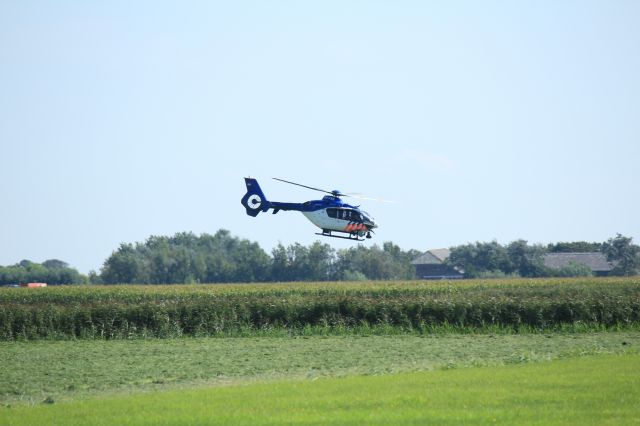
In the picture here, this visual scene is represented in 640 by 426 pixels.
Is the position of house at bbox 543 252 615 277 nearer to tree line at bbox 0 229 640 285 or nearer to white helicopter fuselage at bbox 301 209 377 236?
tree line at bbox 0 229 640 285

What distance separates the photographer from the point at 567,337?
3972cm

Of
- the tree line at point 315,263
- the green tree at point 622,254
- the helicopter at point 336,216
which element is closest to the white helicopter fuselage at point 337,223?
the helicopter at point 336,216

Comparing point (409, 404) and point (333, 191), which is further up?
point (333, 191)

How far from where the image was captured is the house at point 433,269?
109 m

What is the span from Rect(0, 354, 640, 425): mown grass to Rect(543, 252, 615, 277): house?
262 feet

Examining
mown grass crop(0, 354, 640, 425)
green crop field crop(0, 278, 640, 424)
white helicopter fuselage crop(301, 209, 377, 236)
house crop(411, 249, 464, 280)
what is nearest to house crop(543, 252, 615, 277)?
house crop(411, 249, 464, 280)

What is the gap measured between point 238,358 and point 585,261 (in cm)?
7910

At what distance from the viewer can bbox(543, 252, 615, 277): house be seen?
342ft

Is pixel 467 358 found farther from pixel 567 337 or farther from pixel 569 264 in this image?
pixel 569 264

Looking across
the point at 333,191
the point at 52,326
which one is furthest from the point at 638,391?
the point at 333,191

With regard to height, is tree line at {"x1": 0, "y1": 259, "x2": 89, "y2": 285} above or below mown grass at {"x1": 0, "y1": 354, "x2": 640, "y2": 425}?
above

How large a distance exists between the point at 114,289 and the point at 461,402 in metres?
40.1

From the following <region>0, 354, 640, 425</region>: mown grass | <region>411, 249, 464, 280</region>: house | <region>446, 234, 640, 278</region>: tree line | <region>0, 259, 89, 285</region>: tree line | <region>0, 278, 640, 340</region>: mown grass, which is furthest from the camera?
<region>0, 259, 89, 285</region>: tree line

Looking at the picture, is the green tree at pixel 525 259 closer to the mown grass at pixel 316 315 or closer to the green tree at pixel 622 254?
the green tree at pixel 622 254
